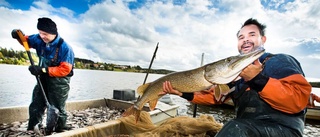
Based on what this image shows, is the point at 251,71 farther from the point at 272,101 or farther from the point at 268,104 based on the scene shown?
the point at 268,104

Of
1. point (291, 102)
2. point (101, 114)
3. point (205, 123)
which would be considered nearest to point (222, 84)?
Result: point (291, 102)

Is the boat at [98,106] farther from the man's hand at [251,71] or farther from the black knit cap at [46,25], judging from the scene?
the man's hand at [251,71]

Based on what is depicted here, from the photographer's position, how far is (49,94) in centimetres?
482

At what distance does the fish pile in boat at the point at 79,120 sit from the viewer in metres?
4.67

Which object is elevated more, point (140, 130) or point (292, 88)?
point (292, 88)

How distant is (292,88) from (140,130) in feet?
11.0

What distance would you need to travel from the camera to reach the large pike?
7.02 ft

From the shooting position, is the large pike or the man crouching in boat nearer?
the man crouching in boat

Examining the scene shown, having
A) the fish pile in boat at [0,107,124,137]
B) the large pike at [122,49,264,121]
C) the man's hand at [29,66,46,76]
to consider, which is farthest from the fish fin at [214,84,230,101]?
the fish pile in boat at [0,107,124,137]

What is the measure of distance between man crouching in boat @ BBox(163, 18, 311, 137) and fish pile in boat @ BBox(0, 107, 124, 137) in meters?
4.59

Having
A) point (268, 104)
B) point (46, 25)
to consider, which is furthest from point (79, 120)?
point (268, 104)

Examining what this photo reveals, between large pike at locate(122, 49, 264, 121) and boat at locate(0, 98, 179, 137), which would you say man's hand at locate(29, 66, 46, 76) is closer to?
boat at locate(0, 98, 179, 137)

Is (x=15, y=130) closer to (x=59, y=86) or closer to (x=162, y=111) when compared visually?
(x=59, y=86)

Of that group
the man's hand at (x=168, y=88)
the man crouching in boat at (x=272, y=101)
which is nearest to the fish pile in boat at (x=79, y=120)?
the man's hand at (x=168, y=88)
